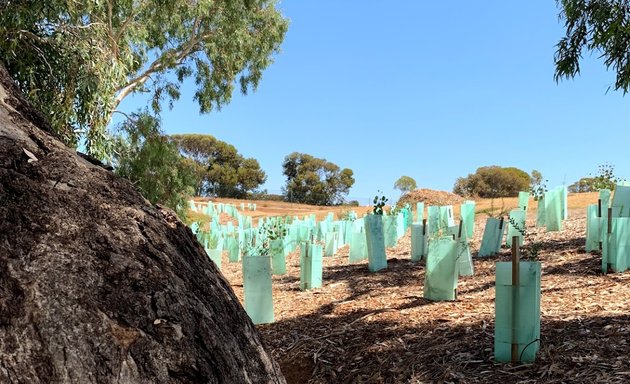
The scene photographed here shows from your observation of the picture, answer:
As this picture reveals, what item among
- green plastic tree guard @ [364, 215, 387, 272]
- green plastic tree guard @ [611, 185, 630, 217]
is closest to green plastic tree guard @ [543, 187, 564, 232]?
green plastic tree guard @ [611, 185, 630, 217]

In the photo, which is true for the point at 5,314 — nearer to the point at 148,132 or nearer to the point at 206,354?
the point at 206,354

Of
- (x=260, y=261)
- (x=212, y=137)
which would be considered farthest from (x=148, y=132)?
(x=212, y=137)

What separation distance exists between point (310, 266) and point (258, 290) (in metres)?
1.37

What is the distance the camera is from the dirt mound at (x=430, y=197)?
81.0 feet

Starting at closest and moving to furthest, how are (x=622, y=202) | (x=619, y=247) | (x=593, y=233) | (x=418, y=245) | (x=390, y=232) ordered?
(x=619, y=247), (x=593, y=233), (x=622, y=202), (x=418, y=245), (x=390, y=232)

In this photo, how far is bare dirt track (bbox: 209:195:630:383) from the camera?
10.1ft

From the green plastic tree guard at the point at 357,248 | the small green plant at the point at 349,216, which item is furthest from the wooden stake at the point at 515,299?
the small green plant at the point at 349,216

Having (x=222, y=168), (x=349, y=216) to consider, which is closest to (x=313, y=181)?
(x=222, y=168)

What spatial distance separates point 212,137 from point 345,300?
50.7 m

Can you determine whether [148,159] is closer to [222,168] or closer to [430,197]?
[430,197]

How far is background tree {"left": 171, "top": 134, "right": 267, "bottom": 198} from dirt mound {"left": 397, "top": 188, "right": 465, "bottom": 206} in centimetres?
2829

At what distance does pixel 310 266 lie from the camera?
6320 mm

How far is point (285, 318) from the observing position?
5.14 m

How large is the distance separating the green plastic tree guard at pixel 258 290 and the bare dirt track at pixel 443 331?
0.16 meters
